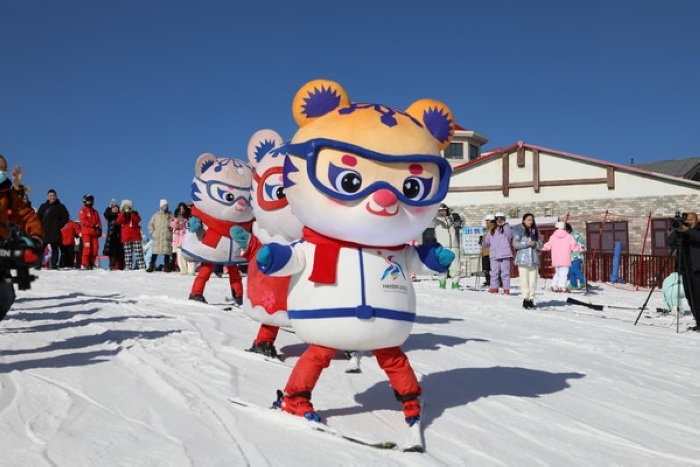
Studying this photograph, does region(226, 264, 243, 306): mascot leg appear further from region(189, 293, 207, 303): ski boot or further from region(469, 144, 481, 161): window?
region(469, 144, 481, 161): window

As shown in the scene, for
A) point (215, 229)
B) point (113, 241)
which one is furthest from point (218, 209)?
point (113, 241)

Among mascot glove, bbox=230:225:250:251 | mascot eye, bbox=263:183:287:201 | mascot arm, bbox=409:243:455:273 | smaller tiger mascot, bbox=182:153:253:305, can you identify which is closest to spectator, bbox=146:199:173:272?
smaller tiger mascot, bbox=182:153:253:305

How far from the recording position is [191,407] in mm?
4020

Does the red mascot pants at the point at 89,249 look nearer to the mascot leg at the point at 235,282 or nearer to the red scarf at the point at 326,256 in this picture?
the mascot leg at the point at 235,282

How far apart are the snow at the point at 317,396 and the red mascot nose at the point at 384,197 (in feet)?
4.11

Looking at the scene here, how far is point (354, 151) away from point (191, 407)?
1752 millimetres

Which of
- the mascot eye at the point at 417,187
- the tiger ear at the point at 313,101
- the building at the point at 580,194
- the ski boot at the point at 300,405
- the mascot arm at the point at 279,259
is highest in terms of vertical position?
the building at the point at 580,194

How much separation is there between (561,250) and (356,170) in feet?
43.7

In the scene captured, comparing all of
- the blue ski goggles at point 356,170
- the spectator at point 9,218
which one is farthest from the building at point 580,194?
the blue ski goggles at point 356,170

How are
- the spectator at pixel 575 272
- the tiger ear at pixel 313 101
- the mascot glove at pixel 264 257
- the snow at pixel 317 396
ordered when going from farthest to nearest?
the spectator at pixel 575 272, the tiger ear at pixel 313 101, the mascot glove at pixel 264 257, the snow at pixel 317 396

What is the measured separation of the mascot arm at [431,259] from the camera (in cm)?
423

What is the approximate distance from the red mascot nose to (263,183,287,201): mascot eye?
2.08 metres

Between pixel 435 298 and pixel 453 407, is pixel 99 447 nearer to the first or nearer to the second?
pixel 453 407

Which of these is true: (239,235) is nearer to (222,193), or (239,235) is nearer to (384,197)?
(222,193)
